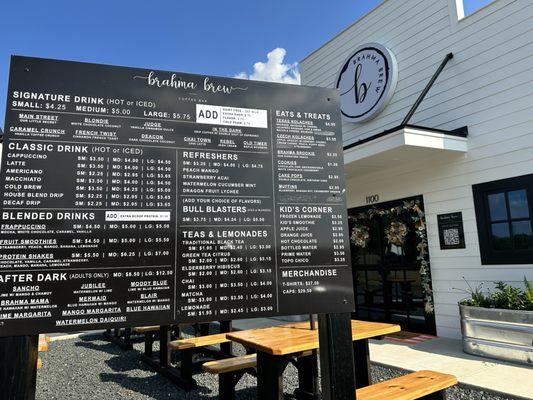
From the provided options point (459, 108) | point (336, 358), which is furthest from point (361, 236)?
point (336, 358)

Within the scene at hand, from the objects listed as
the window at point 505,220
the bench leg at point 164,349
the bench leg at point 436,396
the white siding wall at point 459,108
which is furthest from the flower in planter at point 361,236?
the bench leg at point 436,396

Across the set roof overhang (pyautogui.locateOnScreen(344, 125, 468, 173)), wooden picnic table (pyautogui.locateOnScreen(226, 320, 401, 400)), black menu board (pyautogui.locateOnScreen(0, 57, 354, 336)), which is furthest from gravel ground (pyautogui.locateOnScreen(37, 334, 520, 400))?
roof overhang (pyautogui.locateOnScreen(344, 125, 468, 173))

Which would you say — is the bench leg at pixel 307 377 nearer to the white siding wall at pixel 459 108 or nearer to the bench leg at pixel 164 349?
the bench leg at pixel 164 349

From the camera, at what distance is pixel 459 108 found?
6496mm

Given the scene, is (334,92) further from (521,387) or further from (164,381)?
(164,381)

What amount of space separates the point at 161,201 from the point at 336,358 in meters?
1.26

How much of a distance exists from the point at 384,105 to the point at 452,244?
2.98m

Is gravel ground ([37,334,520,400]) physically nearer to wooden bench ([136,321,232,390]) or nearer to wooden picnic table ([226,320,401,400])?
wooden bench ([136,321,232,390])

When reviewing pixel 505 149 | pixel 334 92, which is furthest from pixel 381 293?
pixel 334 92

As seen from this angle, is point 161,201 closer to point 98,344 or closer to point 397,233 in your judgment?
point 397,233

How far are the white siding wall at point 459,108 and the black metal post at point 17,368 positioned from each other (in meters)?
5.87

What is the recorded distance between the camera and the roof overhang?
5.77 m

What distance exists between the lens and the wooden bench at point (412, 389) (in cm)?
271

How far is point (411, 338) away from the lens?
21.0 ft
